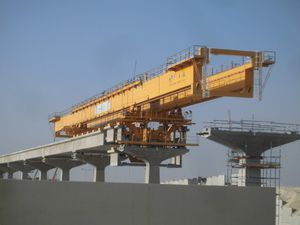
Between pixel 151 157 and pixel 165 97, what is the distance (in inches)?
230

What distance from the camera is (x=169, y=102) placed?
3781cm

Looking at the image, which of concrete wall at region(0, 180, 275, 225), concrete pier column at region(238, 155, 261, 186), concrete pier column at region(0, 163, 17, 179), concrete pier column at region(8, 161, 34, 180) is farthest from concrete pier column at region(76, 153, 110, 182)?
concrete pier column at region(0, 163, 17, 179)

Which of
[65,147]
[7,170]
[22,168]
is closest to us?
[65,147]

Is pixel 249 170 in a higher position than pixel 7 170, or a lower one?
higher

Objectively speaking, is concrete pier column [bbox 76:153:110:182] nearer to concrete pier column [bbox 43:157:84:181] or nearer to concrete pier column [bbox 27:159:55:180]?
concrete pier column [bbox 43:157:84:181]

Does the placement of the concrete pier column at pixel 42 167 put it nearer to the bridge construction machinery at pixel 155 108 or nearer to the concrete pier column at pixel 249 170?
the bridge construction machinery at pixel 155 108

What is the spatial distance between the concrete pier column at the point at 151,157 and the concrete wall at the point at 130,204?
17.6m

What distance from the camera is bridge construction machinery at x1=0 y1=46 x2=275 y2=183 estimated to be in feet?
105

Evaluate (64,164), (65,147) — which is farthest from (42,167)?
(65,147)

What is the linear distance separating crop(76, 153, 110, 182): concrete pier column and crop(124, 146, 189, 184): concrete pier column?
1137 cm

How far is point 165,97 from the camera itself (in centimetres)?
3772

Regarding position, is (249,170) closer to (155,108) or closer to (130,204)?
(155,108)

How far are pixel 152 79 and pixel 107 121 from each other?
877cm

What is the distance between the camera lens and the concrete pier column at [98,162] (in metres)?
52.8
